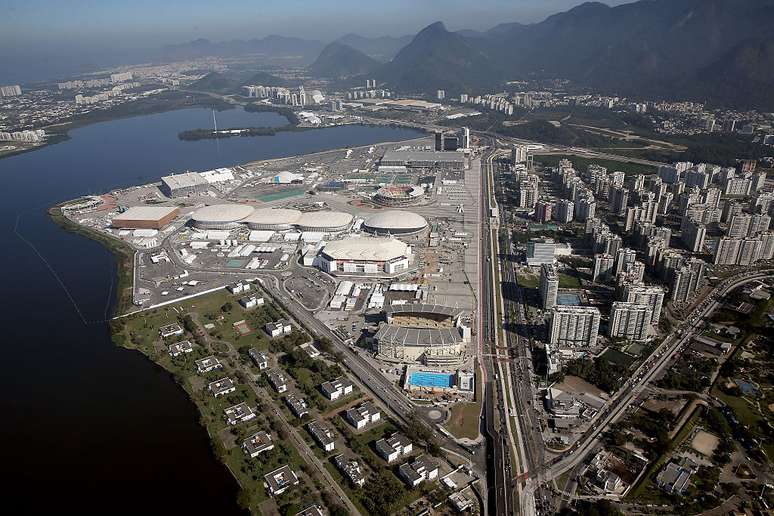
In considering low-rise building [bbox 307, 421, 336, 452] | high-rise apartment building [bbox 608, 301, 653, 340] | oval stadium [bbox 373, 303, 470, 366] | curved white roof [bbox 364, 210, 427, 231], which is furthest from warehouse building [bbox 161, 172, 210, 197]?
high-rise apartment building [bbox 608, 301, 653, 340]

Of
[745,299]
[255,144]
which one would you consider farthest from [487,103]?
[745,299]

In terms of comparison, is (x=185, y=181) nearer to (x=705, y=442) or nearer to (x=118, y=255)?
(x=118, y=255)

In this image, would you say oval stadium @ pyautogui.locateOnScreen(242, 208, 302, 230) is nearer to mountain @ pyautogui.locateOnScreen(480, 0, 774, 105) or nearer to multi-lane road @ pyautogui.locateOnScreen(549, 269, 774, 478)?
multi-lane road @ pyautogui.locateOnScreen(549, 269, 774, 478)

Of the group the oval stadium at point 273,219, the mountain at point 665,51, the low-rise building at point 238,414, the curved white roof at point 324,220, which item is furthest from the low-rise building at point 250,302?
the mountain at point 665,51

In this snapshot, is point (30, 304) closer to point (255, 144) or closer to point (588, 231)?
point (588, 231)

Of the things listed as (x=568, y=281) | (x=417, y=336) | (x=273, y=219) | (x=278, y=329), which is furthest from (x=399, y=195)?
(x=417, y=336)

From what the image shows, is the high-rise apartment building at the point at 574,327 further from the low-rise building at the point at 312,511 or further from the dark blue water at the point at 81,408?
the dark blue water at the point at 81,408
